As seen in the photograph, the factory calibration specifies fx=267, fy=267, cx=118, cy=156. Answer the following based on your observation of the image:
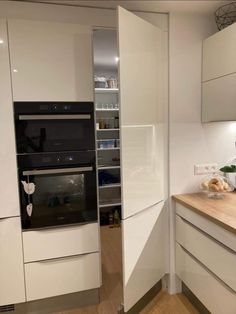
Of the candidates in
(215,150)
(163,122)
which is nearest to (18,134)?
(163,122)

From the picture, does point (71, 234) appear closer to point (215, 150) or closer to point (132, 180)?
point (132, 180)

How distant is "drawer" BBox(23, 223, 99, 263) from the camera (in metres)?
1.91

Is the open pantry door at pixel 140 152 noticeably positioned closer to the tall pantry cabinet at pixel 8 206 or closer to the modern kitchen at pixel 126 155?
the modern kitchen at pixel 126 155

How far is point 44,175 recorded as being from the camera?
6.22 feet

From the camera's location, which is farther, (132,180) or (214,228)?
(132,180)

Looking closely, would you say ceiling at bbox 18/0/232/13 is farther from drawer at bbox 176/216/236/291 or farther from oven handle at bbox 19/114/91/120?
drawer at bbox 176/216/236/291

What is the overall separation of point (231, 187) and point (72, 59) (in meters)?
1.59

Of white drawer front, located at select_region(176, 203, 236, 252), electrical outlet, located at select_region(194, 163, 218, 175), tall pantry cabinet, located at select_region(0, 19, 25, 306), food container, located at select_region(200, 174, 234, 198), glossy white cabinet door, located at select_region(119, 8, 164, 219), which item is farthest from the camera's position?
electrical outlet, located at select_region(194, 163, 218, 175)

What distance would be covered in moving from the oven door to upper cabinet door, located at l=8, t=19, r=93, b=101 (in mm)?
537

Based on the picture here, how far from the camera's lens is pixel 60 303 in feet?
6.80

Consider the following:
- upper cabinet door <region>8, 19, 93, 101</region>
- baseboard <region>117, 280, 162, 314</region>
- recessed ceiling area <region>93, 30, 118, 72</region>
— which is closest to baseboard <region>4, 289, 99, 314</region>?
baseboard <region>117, 280, 162, 314</region>

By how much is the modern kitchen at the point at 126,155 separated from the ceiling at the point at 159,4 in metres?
0.01

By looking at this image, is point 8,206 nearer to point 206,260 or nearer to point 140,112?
point 140,112

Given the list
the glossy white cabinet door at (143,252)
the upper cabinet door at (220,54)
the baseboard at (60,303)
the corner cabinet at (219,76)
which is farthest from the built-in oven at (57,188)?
the upper cabinet door at (220,54)
